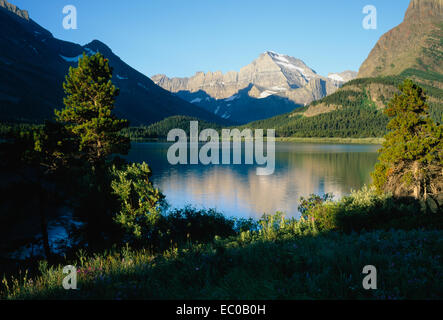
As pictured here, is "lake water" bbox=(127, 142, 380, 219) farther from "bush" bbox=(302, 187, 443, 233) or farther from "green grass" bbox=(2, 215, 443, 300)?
"green grass" bbox=(2, 215, 443, 300)

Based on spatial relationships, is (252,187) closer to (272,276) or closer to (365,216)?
(365,216)

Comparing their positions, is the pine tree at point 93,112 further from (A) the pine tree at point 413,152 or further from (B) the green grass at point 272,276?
(A) the pine tree at point 413,152

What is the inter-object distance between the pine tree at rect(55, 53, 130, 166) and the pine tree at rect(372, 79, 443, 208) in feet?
94.1

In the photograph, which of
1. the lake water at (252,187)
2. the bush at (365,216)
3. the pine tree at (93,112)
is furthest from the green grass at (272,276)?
the pine tree at (93,112)

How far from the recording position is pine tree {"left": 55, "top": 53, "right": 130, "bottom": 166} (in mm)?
31922

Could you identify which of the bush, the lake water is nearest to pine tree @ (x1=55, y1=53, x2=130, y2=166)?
the lake water

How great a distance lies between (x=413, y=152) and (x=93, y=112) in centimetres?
3339

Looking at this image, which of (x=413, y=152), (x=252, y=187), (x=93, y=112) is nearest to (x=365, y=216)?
(x=413, y=152)

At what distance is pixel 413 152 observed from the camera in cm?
2427

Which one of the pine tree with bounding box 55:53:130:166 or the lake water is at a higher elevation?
the pine tree with bounding box 55:53:130:166

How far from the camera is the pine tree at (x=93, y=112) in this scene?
31.9 m

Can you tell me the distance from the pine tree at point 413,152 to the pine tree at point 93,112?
28667 millimetres

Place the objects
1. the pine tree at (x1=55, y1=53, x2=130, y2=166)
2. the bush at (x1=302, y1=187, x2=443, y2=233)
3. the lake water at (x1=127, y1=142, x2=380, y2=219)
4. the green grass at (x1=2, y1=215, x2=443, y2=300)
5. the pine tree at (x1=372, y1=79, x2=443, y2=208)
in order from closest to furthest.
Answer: the green grass at (x1=2, y1=215, x2=443, y2=300), the bush at (x1=302, y1=187, x2=443, y2=233), the pine tree at (x1=372, y1=79, x2=443, y2=208), the pine tree at (x1=55, y1=53, x2=130, y2=166), the lake water at (x1=127, y1=142, x2=380, y2=219)
